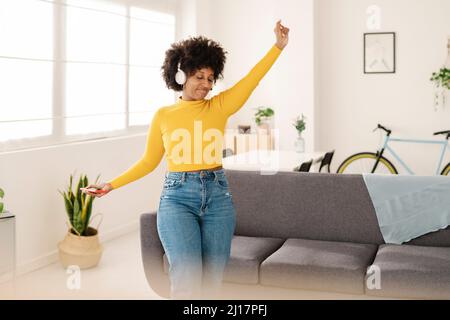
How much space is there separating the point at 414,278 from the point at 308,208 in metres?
0.84

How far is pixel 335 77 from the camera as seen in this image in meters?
7.21

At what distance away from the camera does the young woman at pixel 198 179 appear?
2.46m

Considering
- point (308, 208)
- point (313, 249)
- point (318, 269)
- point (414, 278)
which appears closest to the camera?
point (414, 278)

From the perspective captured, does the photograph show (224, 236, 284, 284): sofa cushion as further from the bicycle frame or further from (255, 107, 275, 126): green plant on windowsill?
the bicycle frame

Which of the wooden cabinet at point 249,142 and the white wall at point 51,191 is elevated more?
the wooden cabinet at point 249,142

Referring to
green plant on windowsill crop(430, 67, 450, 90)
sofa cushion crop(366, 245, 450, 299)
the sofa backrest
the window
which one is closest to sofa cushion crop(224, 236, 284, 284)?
the sofa backrest

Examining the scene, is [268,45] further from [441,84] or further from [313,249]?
[313,249]

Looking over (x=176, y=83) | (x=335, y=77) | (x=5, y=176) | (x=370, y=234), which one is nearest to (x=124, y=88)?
(x=5, y=176)

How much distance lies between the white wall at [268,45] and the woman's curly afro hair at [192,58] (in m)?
4.30

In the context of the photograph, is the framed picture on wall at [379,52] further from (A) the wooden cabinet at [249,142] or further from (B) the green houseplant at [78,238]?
(B) the green houseplant at [78,238]

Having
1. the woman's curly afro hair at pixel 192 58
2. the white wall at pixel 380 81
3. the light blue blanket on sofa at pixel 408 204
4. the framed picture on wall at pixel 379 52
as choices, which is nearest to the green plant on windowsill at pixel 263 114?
the white wall at pixel 380 81

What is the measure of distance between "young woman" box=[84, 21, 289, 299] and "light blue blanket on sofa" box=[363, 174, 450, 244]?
5.04 ft

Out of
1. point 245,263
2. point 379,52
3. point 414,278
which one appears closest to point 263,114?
point 379,52

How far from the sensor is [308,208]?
3928mm
